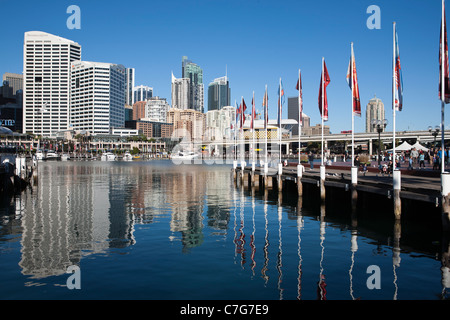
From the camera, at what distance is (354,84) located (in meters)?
27.5

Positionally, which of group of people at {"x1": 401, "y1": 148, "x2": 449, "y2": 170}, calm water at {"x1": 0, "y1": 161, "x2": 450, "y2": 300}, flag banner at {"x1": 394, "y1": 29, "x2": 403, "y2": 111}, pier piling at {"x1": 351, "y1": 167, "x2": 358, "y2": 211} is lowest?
calm water at {"x1": 0, "y1": 161, "x2": 450, "y2": 300}

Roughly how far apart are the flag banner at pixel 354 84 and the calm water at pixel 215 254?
7.27m

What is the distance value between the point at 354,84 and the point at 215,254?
17527 mm

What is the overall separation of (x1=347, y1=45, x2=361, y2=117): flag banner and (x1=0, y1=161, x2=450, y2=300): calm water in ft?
23.8

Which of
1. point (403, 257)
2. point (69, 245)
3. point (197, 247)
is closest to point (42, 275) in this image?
point (69, 245)

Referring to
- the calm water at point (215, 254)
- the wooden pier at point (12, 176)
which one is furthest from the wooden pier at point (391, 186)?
the wooden pier at point (12, 176)

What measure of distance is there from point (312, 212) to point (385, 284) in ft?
51.5

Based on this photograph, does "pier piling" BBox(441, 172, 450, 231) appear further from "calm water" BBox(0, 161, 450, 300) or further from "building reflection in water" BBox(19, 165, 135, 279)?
"building reflection in water" BBox(19, 165, 135, 279)

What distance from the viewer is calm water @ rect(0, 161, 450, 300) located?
1203cm

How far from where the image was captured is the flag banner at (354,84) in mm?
27188

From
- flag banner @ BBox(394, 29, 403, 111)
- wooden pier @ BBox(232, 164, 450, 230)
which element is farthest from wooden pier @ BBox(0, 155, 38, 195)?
flag banner @ BBox(394, 29, 403, 111)

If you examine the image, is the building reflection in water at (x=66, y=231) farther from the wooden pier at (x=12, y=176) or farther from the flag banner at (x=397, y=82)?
the flag banner at (x=397, y=82)

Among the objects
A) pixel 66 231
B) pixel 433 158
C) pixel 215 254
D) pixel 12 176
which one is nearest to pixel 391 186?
pixel 215 254

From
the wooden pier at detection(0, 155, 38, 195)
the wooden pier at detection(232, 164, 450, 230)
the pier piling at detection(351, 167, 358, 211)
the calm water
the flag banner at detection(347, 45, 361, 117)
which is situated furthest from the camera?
the wooden pier at detection(0, 155, 38, 195)
